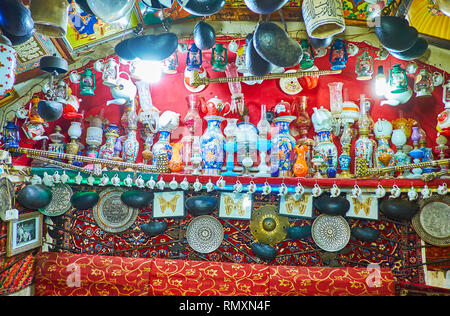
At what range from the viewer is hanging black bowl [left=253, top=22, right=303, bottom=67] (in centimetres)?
→ 140

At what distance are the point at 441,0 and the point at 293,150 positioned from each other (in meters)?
1.75

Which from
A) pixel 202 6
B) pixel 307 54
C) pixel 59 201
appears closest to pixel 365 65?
pixel 307 54

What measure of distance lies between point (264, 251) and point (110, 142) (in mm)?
1847

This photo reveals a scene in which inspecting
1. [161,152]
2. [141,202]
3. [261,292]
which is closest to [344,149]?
[261,292]

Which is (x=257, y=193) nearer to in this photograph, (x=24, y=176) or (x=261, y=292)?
(x=261, y=292)

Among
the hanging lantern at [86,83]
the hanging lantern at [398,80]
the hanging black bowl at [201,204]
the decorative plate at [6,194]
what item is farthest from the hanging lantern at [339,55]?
the decorative plate at [6,194]

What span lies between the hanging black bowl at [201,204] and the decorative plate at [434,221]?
1751 millimetres

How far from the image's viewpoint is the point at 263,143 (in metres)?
3.13

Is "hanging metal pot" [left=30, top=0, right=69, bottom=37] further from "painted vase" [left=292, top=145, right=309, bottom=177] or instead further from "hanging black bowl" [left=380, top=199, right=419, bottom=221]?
"hanging black bowl" [left=380, top=199, right=419, bottom=221]

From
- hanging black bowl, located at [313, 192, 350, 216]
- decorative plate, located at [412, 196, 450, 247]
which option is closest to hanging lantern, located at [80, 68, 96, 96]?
hanging black bowl, located at [313, 192, 350, 216]

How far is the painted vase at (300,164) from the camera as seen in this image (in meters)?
2.97

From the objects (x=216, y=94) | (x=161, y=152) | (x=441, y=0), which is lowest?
(x=161, y=152)

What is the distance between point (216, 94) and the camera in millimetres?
3639

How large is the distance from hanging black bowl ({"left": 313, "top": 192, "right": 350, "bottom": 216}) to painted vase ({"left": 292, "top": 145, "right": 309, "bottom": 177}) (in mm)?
294
